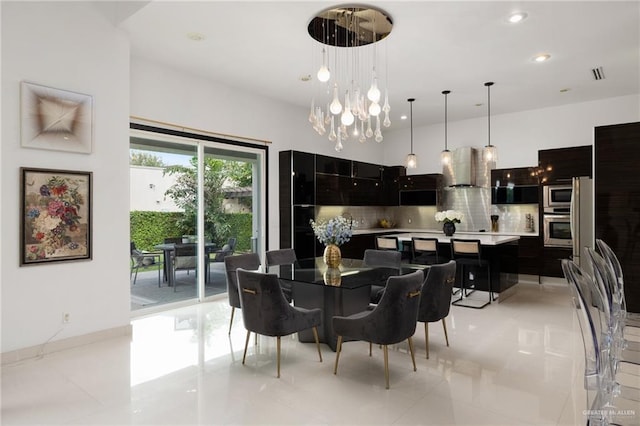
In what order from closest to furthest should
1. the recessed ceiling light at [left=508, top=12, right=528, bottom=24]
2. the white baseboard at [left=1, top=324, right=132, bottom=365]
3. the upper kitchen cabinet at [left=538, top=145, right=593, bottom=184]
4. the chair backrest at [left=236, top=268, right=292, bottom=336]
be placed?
the chair backrest at [left=236, top=268, right=292, bottom=336] → the white baseboard at [left=1, top=324, right=132, bottom=365] → the recessed ceiling light at [left=508, top=12, right=528, bottom=24] → the upper kitchen cabinet at [left=538, top=145, right=593, bottom=184]

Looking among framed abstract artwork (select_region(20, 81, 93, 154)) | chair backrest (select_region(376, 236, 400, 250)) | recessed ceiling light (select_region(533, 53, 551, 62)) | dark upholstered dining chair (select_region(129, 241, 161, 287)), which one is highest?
recessed ceiling light (select_region(533, 53, 551, 62))

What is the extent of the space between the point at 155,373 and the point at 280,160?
423 cm

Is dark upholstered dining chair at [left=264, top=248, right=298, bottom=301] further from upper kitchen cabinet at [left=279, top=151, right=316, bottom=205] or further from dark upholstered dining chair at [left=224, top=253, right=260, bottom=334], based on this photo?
upper kitchen cabinet at [left=279, top=151, right=316, bottom=205]

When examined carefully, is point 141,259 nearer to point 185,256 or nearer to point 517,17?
point 185,256

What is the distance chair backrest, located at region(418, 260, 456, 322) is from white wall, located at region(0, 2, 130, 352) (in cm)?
324

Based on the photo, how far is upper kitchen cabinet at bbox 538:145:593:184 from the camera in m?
6.36

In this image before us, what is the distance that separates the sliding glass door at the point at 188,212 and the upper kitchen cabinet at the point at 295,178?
37cm

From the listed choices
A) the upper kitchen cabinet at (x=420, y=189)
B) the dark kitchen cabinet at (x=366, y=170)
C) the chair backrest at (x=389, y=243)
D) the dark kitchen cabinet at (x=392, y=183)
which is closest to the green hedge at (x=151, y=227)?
the chair backrest at (x=389, y=243)

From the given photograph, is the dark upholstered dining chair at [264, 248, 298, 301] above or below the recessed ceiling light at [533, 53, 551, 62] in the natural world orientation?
below

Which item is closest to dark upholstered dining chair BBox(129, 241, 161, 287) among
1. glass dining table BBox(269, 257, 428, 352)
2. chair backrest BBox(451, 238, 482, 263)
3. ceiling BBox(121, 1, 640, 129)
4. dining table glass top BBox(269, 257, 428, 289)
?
dining table glass top BBox(269, 257, 428, 289)

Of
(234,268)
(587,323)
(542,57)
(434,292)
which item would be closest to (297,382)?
(434,292)

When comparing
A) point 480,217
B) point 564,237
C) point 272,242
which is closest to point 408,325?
point 272,242

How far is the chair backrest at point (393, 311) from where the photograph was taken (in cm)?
283

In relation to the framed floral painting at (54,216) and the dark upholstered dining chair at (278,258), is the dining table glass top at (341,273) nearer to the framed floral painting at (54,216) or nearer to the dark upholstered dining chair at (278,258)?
the dark upholstered dining chair at (278,258)
